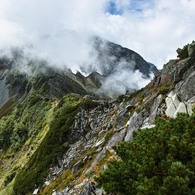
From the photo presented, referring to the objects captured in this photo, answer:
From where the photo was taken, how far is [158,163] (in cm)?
1714

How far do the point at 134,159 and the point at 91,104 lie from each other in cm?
4563

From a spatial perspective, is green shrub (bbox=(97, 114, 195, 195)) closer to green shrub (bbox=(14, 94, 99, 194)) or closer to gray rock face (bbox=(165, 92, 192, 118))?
gray rock face (bbox=(165, 92, 192, 118))

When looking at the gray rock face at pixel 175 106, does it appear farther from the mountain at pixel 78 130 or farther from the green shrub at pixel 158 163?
the green shrub at pixel 158 163

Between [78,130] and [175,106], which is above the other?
[78,130]

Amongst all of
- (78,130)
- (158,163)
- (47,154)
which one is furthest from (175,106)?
(47,154)

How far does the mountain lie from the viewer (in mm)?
35581

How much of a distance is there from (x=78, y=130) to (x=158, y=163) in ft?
137

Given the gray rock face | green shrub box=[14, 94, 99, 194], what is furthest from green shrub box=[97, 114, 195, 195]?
green shrub box=[14, 94, 99, 194]

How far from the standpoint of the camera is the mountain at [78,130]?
117ft

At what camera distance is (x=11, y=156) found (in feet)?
275

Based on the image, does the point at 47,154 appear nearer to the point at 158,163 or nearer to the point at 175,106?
the point at 175,106

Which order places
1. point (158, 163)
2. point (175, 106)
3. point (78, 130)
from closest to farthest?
point (158, 163), point (175, 106), point (78, 130)

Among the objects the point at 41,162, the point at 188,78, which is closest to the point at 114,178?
the point at 188,78

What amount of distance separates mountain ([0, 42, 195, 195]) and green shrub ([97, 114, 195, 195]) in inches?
279
